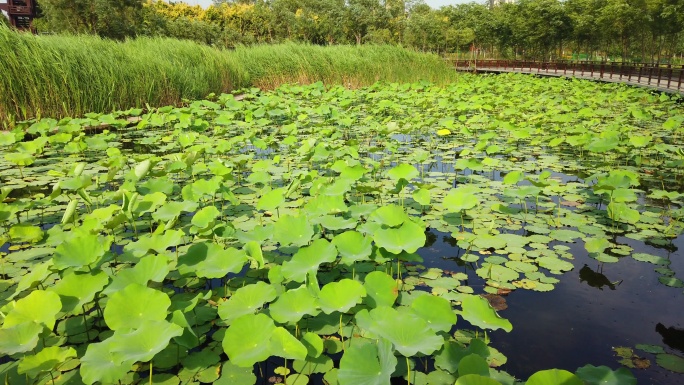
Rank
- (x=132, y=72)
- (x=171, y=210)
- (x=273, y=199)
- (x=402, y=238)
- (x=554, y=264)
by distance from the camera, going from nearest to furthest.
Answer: (x=402, y=238), (x=554, y=264), (x=171, y=210), (x=273, y=199), (x=132, y=72)

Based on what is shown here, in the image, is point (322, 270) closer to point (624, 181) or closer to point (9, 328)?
point (9, 328)

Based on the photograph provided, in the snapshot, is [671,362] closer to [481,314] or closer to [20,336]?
[481,314]

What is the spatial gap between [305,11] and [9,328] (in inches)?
1615

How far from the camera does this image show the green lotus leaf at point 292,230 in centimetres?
235

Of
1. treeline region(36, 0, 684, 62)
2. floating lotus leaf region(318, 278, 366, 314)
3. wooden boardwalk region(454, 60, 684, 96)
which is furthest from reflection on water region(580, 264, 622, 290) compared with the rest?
treeline region(36, 0, 684, 62)

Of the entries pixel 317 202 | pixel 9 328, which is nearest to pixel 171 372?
pixel 9 328

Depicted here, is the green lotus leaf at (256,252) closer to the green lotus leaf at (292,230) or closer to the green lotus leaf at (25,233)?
the green lotus leaf at (292,230)

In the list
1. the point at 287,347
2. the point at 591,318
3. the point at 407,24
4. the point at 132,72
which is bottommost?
the point at 591,318

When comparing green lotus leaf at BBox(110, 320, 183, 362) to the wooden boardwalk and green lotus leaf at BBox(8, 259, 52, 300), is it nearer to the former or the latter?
green lotus leaf at BBox(8, 259, 52, 300)

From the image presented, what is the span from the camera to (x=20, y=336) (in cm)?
156

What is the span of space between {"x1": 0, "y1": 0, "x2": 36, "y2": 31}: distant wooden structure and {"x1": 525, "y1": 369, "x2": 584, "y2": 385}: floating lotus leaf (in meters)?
31.5

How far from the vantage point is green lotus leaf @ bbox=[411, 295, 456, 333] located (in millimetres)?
1688

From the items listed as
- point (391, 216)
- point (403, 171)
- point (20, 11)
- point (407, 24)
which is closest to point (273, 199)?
point (391, 216)

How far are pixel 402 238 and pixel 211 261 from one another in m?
0.99
